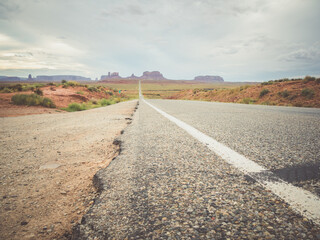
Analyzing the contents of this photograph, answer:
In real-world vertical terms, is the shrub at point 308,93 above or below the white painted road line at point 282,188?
above

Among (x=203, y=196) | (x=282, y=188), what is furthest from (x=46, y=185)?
(x=282, y=188)

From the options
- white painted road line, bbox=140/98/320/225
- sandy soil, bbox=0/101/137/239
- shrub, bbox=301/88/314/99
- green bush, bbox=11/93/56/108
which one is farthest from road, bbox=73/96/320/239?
shrub, bbox=301/88/314/99

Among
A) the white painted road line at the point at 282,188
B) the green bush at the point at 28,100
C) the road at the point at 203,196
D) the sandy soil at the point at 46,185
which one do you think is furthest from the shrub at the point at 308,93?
the green bush at the point at 28,100

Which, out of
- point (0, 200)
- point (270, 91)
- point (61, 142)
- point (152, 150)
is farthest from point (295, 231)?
point (270, 91)

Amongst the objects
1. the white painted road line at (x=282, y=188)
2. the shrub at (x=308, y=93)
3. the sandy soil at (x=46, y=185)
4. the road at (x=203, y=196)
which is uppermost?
the shrub at (x=308, y=93)

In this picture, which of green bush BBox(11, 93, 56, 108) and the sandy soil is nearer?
the sandy soil

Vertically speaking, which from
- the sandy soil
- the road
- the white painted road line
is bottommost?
the sandy soil

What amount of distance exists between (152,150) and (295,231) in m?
1.46

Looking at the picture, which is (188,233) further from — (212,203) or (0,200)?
(0,200)

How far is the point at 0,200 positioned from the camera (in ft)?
4.15

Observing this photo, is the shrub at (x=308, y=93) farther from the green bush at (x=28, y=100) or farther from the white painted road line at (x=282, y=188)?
the green bush at (x=28, y=100)

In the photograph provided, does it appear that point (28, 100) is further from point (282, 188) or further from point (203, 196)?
point (282, 188)

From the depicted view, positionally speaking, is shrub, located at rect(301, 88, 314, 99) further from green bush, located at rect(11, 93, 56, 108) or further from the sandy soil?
green bush, located at rect(11, 93, 56, 108)

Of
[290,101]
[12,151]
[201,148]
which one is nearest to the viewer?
[201,148]
